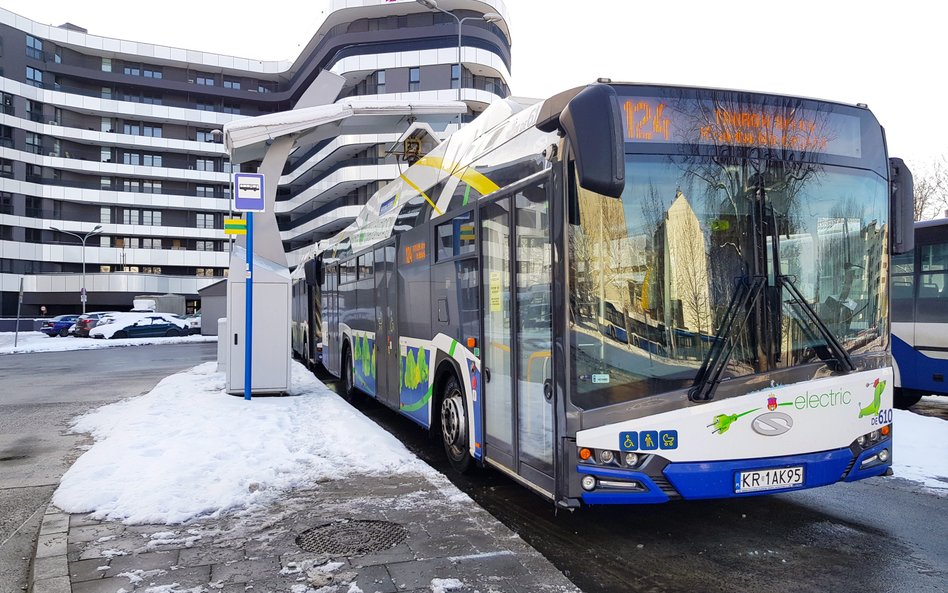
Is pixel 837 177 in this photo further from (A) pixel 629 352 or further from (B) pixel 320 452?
(B) pixel 320 452

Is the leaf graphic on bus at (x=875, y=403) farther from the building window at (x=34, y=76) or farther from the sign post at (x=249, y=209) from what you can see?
the building window at (x=34, y=76)

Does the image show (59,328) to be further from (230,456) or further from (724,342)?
(724,342)

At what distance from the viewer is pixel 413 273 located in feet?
27.8

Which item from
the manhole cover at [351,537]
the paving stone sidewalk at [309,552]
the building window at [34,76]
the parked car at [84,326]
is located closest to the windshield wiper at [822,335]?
the paving stone sidewalk at [309,552]

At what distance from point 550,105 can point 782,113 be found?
1650 millimetres

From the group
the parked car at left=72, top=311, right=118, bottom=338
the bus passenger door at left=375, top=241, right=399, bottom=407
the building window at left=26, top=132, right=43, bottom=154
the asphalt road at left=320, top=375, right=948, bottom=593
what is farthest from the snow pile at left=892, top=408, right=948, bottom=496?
the building window at left=26, top=132, right=43, bottom=154

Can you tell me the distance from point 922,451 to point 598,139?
6.35m

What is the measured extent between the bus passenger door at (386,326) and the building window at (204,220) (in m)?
69.2

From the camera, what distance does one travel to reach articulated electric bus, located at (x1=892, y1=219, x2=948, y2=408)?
1155cm

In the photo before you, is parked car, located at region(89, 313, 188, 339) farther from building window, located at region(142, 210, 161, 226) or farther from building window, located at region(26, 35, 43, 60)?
building window, located at region(26, 35, 43, 60)

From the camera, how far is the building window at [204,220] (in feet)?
243

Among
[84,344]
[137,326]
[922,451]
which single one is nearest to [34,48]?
[137,326]

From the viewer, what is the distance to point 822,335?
500 cm

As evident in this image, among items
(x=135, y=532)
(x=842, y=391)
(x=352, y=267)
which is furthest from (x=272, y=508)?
(x=352, y=267)
